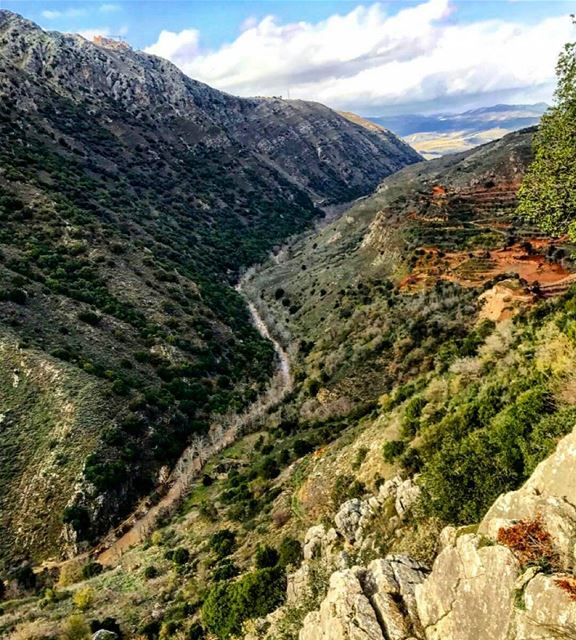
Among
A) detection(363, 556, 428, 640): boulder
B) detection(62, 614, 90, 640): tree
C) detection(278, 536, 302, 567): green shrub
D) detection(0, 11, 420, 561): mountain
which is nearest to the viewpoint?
detection(363, 556, 428, 640): boulder

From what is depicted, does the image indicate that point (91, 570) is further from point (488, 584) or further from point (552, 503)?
point (552, 503)

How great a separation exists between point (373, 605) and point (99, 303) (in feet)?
191

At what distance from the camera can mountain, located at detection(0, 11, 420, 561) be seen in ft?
136

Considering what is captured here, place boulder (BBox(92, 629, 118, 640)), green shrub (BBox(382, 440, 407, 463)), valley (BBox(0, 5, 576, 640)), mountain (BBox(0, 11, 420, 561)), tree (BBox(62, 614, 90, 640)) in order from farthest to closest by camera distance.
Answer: mountain (BBox(0, 11, 420, 561))
tree (BBox(62, 614, 90, 640))
green shrub (BBox(382, 440, 407, 463))
boulder (BBox(92, 629, 118, 640))
valley (BBox(0, 5, 576, 640))

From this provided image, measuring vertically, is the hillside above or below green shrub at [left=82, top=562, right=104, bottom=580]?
above

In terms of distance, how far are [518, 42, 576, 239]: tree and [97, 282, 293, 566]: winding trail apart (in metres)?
34.6

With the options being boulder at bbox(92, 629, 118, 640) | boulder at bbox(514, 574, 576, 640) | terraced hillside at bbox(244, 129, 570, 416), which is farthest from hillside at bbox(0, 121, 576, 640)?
boulder at bbox(92, 629, 118, 640)

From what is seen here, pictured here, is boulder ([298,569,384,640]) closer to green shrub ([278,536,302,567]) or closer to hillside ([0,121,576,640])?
hillside ([0,121,576,640])

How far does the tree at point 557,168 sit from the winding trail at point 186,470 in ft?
114

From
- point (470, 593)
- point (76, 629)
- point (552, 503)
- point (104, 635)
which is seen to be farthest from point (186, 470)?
point (552, 503)

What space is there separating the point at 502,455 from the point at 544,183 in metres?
15.0

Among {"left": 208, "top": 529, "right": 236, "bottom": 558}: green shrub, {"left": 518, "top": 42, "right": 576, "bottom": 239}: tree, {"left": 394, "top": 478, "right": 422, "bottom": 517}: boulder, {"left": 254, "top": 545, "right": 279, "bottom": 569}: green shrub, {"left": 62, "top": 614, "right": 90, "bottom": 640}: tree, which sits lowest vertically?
{"left": 208, "top": 529, "right": 236, "bottom": 558}: green shrub

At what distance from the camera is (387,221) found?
8862cm

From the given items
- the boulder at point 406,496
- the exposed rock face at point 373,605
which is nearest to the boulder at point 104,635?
the exposed rock face at point 373,605
